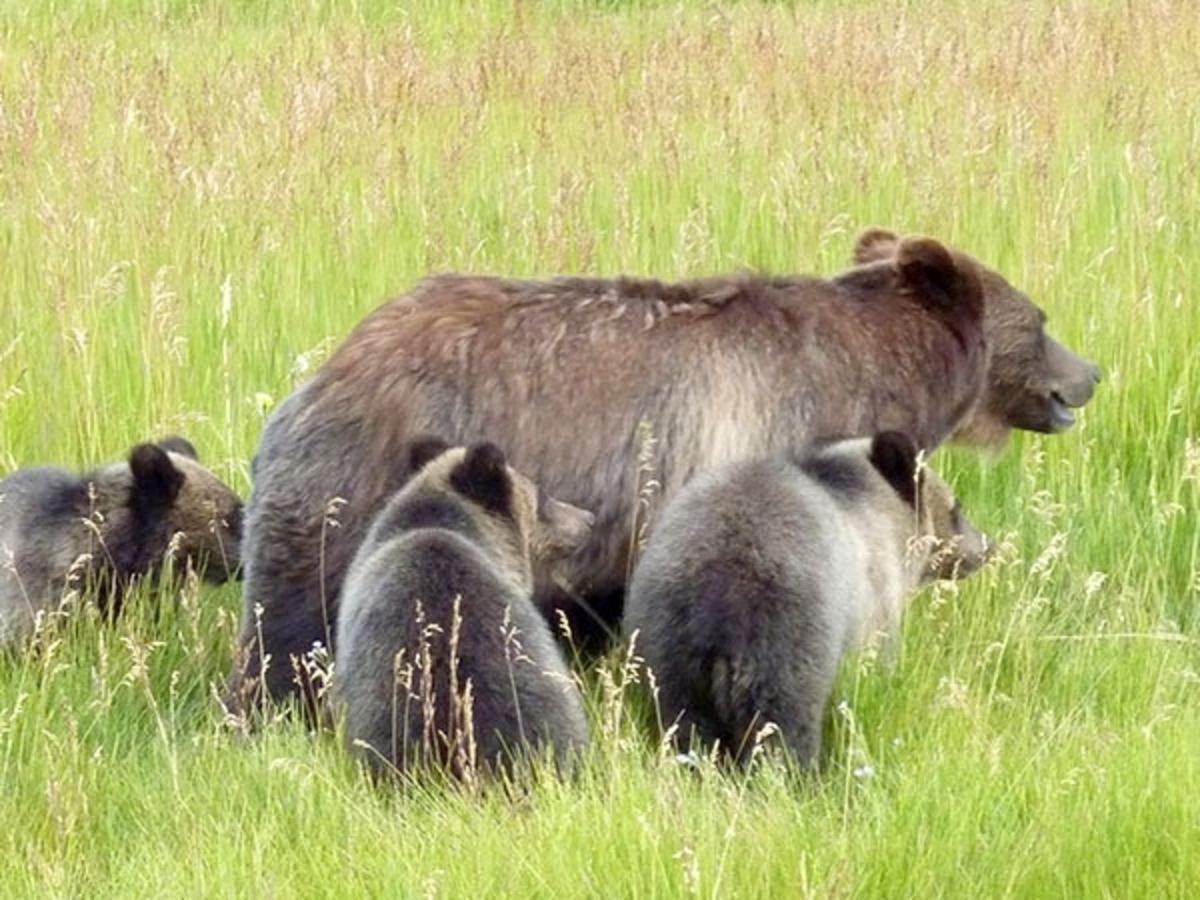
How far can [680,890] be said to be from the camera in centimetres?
416

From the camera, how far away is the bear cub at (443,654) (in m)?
4.89

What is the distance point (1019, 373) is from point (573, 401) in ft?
6.26

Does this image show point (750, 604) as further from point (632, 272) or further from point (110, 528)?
point (632, 272)

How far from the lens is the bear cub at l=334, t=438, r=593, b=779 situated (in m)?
4.89

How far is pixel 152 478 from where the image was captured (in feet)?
22.2

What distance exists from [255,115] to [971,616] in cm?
580

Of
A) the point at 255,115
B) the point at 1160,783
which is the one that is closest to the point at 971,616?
the point at 1160,783

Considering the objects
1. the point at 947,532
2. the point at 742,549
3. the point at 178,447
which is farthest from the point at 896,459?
the point at 178,447

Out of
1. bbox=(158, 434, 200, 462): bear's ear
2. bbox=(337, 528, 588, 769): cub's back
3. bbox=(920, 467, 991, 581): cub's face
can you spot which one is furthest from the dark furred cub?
bbox=(158, 434, 200, 462): bear's ear

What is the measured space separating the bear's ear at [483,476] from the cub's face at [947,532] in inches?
54.5

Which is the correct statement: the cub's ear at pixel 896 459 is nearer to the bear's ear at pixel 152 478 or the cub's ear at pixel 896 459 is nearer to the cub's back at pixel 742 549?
the cub's back at pixel 742 549

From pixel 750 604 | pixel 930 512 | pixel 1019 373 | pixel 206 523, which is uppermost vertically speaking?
pixel 1019 373

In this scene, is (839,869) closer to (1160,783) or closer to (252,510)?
(1160,783)

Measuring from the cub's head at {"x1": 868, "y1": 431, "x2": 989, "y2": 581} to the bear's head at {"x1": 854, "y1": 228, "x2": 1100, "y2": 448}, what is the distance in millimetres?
578
